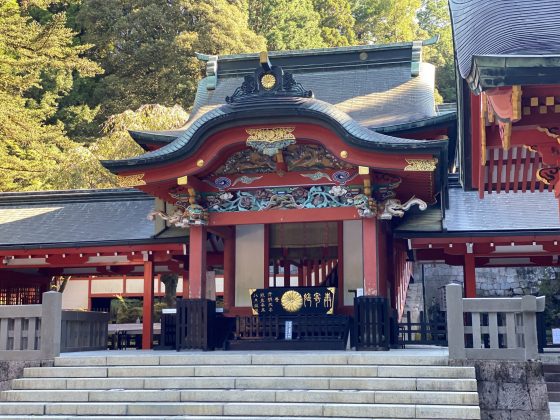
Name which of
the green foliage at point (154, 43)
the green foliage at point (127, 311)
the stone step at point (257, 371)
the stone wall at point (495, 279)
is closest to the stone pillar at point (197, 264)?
the stone step at point (257, 371)

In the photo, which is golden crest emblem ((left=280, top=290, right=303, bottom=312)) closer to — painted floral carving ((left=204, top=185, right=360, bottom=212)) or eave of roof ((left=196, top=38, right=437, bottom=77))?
painted floral carving ((left=204, top=185, right=360, bottom=212))

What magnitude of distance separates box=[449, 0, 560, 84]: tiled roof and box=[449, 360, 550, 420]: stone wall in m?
4.09

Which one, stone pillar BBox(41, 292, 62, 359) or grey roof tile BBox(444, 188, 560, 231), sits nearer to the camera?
stone pillar BBox(41, 292, 62, 359)

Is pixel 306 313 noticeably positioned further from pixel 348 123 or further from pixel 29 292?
pixel 29 292

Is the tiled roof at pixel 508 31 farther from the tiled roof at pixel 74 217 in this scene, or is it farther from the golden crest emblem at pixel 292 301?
the tiled roof at pixel 74 217

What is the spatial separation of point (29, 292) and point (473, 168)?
42.6 feet

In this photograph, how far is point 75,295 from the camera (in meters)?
26.5

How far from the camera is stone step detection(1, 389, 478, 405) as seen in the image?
8891mm

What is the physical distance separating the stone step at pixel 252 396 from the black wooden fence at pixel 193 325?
3317 millimetres

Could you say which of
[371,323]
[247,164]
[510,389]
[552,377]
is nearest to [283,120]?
[247,164]

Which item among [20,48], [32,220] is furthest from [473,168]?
[20,48]

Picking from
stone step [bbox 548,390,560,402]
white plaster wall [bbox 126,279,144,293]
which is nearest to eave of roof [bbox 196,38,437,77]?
stone step [bbox 548,390,560,402]

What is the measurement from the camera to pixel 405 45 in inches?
690

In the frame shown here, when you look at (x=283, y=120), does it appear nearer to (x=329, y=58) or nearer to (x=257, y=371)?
(x=257, y=371)
